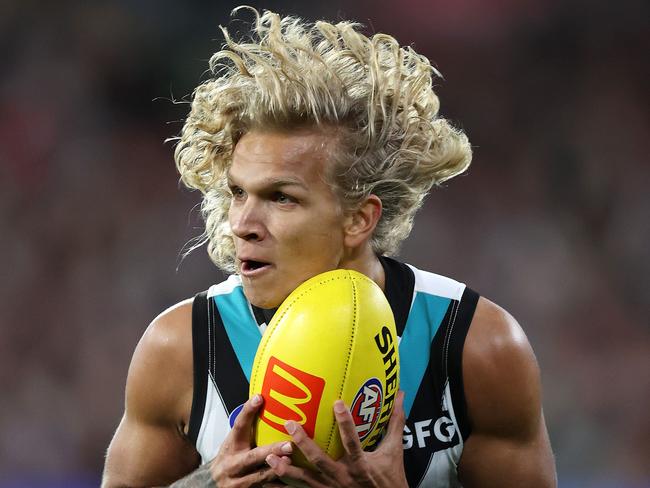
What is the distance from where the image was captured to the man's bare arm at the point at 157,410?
3.19 m

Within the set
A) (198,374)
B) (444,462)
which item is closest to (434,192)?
(444,462)

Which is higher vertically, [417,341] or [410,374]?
[417,341]

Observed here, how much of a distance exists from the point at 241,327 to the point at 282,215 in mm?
549

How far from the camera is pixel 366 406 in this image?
2.58 m

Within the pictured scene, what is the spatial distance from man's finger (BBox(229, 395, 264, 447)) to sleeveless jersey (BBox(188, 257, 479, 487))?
0.52 meters

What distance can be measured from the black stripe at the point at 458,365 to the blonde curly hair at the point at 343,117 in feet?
1.20

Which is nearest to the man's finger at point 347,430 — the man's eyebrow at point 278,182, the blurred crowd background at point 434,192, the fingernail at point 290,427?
the fingernail at point 290,427

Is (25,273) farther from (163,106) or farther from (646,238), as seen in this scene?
(646,238)

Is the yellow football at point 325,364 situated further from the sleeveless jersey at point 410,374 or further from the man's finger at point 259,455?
the sleeveless jersey at point 410,374

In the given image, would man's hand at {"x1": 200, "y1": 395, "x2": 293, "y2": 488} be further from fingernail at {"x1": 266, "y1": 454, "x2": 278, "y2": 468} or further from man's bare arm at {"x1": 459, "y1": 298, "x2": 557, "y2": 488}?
man's bare arm at {"x1": 459, "y1": 298, "x2": 557, "y2": 488}

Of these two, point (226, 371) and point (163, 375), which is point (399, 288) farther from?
point (163, 375)

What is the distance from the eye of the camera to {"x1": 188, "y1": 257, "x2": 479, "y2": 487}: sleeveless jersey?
314cm

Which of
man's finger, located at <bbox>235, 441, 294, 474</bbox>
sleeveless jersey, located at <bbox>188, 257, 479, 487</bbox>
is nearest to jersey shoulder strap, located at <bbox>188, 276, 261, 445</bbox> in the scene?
sleeveless jersey, located at <bbox>188, 257, 479, 487</bbox>

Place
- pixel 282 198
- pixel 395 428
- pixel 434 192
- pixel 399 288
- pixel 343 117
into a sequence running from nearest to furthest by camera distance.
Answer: pixel 395 428 < pixel 282 198 < pixel 343 117 < pixel 399 288 < pixel 434 192
